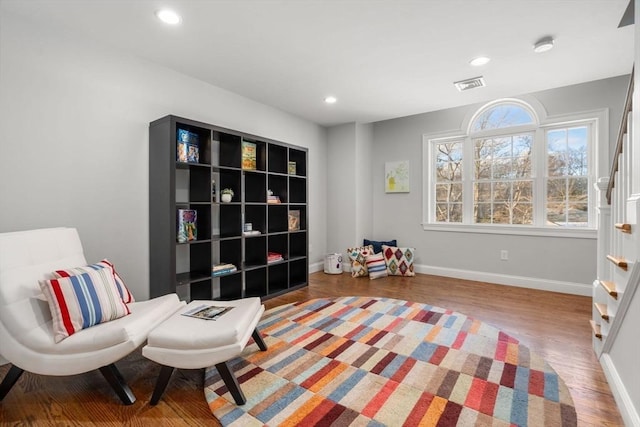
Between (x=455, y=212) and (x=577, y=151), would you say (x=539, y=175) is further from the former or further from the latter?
(x=455, y=212)

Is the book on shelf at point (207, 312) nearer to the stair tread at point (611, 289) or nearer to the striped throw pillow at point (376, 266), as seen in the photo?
the stair tread at point (611, 289)

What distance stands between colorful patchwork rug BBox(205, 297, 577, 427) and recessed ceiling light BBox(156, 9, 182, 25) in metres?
2.41

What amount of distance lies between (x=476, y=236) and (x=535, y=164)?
3.77 feet

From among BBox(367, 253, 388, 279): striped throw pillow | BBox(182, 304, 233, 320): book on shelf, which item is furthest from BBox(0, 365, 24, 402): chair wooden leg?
BBox(367, 253, 388, 279): striped throw pillow

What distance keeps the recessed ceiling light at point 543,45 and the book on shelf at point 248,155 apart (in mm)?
2774

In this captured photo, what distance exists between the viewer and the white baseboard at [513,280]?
11.8 feet

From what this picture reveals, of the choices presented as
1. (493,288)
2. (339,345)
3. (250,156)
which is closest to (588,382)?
(339,345)

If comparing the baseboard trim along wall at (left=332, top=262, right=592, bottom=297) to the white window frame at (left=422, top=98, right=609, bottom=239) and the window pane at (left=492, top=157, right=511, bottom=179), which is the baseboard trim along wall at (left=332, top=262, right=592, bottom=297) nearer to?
the white window frame at (left=422, top=98, right=609, bottom=239)

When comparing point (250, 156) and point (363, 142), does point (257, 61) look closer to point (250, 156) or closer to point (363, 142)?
point (250, 156)

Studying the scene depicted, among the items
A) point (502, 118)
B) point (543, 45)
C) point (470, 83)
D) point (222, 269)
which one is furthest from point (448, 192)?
point (222, 269)

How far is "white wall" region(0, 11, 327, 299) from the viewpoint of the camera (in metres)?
2.11

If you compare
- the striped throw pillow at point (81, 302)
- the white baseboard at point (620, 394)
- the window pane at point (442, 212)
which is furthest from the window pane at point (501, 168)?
the striped throw pillow at point (81, 302)

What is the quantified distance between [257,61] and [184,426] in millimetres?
→ 2775

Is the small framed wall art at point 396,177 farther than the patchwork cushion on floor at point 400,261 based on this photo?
Yes
